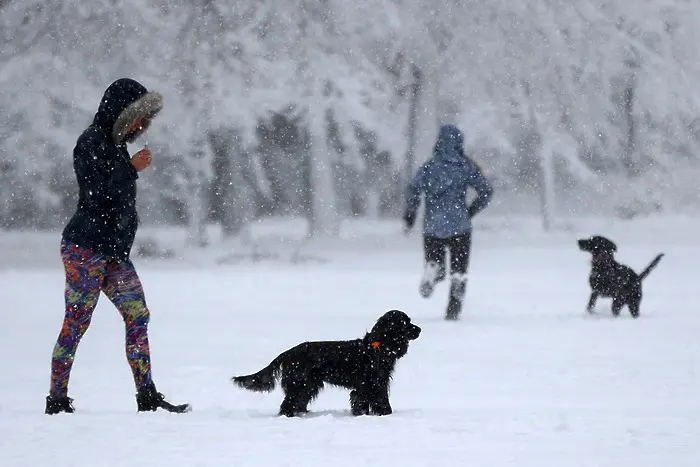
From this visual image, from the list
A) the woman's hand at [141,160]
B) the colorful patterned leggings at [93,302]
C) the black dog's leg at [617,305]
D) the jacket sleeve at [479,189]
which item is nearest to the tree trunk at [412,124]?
the black dog's leg at [617,305]

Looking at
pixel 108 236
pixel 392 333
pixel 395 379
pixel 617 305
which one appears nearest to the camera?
pixel 108 236

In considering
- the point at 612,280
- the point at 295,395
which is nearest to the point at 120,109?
the point at 295,395

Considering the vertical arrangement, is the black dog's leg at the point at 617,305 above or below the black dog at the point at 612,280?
below

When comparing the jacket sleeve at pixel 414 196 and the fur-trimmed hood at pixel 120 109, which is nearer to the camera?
the fur-trimmed hood at pixel 120 109

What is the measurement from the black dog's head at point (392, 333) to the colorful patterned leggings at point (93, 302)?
1.24m

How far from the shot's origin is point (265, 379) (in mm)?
6422

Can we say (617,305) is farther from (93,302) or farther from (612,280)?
(93,302)

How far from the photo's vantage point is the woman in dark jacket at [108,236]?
6023mm

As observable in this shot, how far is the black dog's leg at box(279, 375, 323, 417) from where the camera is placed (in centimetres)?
625

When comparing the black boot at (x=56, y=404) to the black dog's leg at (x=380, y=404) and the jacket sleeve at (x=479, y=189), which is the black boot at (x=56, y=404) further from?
the jacket sleeve at (x=479, y=189)

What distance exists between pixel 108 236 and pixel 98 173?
0.33 meters

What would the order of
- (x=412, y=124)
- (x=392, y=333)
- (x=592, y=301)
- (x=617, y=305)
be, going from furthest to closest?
(x=412, y=124)
(x=592, y=301)
(x=617, y=305)
(x=392, y=333)

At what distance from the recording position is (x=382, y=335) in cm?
645

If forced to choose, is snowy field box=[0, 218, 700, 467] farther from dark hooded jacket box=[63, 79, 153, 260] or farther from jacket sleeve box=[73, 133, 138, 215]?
jacket sleeve box=[73, 133, 138, 215]
